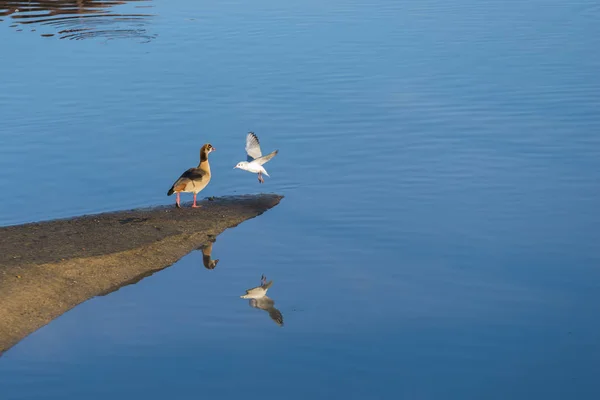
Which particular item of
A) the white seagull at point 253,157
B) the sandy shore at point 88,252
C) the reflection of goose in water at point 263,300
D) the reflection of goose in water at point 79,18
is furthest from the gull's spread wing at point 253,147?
the reflection of goose in water at point 79,18

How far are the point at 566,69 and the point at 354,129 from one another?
10.0 m

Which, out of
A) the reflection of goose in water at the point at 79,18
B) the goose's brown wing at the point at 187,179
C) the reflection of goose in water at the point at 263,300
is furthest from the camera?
the reflection of goose in water at the point at 79,18

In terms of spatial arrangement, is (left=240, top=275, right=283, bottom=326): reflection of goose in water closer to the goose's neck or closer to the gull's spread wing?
the goose's neck

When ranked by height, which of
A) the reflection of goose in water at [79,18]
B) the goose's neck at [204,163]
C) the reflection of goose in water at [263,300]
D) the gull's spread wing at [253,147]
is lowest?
the reflection of goose in water at [263,300]

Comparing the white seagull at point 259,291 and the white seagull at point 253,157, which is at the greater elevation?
the white seagull at point 253,157

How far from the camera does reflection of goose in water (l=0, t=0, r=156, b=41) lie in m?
43.9

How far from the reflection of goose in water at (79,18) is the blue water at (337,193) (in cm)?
43

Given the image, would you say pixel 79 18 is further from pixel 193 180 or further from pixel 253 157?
pixel 193 180

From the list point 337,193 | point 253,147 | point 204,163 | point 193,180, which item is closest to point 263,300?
point 193,180

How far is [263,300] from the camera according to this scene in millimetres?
16609

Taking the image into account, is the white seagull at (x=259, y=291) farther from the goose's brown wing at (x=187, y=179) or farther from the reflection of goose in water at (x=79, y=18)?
the reflection of goose in water at (x=79, y=18)

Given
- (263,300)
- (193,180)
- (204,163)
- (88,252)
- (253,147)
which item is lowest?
(263,300)

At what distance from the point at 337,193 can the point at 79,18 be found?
29.2 m

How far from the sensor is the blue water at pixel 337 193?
46.6 feet
